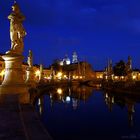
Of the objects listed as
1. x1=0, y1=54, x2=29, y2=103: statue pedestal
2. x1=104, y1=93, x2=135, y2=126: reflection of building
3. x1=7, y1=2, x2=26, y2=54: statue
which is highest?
x1=7, y1=2, x2=26, y2=54: statue

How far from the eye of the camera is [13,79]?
16562 millimetres

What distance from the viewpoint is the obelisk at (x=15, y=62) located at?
16.2 meters

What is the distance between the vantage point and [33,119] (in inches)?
393

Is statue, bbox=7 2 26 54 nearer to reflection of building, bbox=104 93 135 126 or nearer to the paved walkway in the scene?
Result: the paved walkway

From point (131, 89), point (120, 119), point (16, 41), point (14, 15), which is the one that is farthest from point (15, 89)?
point (131, 89)

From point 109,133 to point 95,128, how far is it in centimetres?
112

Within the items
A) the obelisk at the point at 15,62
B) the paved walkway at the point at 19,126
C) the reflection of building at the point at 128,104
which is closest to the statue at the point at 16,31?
the obelisk at the point at 15,62

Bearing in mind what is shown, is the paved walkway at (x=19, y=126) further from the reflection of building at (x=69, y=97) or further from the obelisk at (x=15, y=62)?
the reflection of building at (x=69, y=97)

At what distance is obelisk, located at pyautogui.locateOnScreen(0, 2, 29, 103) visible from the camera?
53.3ft

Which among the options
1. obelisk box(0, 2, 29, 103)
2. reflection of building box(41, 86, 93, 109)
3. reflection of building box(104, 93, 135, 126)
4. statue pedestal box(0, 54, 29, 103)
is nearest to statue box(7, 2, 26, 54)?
obelisk box(0, 2, 29, 103)

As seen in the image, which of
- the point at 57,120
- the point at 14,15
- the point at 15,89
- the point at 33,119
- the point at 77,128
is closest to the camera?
the point at 33,119

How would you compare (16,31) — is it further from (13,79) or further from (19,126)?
(19,126)

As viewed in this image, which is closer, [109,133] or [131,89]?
[109,133]

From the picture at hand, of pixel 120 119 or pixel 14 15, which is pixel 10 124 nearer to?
pixel 120 119
